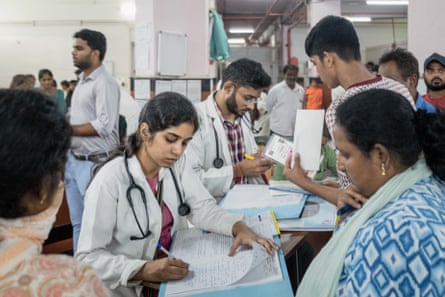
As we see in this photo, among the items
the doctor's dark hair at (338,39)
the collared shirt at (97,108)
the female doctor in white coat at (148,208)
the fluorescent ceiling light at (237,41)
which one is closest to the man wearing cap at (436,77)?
the doctor's dark hair at (338,39)

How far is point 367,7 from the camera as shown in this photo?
10.8 metres

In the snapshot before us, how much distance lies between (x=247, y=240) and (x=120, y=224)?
442 mm

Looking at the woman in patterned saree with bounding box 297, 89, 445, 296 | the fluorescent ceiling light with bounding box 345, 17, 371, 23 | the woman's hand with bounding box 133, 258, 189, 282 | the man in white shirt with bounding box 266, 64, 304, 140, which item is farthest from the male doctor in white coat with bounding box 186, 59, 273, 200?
the fluorescent ceiling light with bounding box 345, 17, 371, 23

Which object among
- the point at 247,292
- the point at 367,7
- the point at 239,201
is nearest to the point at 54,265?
the point at 247,292

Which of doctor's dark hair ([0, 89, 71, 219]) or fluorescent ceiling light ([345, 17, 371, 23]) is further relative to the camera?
fluorescent ceiling light ([345, 17, 371, 23])

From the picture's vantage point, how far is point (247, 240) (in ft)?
4.56

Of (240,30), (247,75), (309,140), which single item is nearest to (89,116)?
(247,75)

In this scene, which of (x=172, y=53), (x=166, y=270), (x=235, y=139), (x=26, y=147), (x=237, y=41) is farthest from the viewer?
(x=237, y=41)

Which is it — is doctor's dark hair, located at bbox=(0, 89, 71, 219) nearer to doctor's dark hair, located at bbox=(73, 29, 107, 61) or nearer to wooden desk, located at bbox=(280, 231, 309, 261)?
wooden desk, located at bbox=(280, 231, 309, 261)

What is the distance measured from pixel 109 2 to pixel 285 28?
5.58 meters

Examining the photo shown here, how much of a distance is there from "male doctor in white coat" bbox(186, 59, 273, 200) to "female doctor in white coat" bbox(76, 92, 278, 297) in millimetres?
394

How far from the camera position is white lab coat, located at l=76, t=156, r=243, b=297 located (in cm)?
128

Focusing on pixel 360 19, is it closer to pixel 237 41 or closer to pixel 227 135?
pixel 237 41

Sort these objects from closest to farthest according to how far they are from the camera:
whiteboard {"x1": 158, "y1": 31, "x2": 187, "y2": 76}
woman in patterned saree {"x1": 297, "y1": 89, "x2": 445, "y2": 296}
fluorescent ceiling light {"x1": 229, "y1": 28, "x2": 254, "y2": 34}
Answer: woman in patterned saree {"x1": 297, "y1": 89, "x2": 445, "y2": 296} → whiteboard {"x1": 158, "y1": 31, "x2": 187, "y2": 76} → fluorescent ceiling light {"x1": 229, "y1": 28, "x2": 254, "y2": 34}
